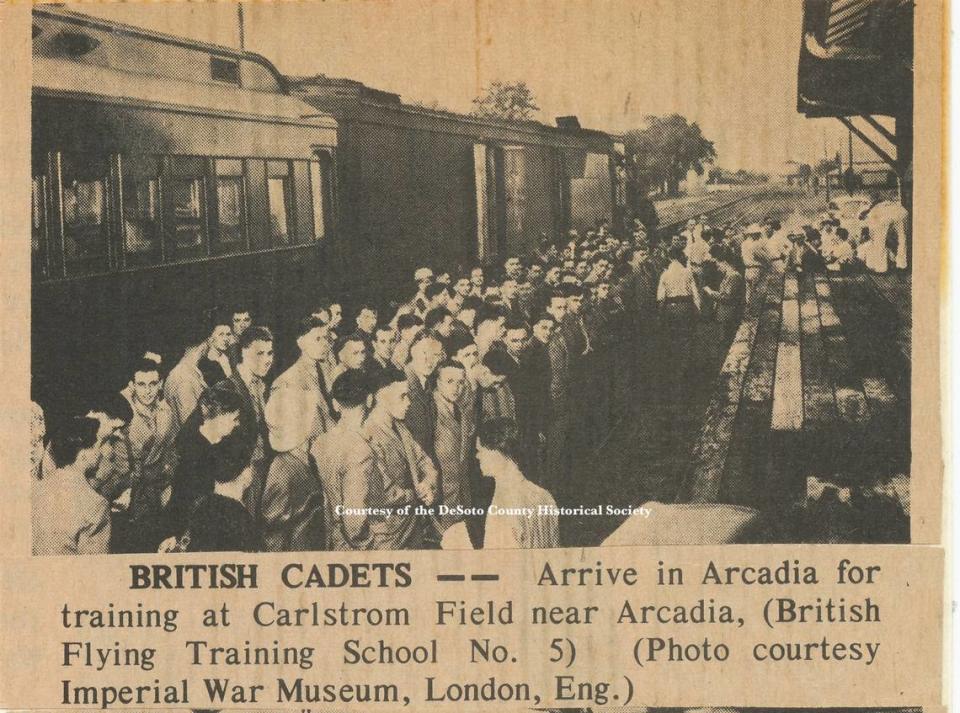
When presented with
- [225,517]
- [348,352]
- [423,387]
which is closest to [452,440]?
[423,387]

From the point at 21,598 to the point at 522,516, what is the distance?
29.7 inches

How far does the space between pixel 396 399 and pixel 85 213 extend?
536 mm

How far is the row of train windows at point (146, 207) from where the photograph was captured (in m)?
1.56

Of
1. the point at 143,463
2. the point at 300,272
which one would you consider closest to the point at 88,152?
the point at 300,272

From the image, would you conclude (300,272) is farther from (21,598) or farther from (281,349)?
(21,598)

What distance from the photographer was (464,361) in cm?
160

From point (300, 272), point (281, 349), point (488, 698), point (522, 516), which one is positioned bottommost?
point (488, 698)

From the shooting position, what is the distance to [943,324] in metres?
1.57

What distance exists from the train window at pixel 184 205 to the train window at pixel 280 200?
0.10 metres

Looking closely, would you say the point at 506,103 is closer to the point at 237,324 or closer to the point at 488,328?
the point at 488,328

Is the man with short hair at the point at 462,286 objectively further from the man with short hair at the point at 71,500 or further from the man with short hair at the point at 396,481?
the man with short hair at the point at 71,500

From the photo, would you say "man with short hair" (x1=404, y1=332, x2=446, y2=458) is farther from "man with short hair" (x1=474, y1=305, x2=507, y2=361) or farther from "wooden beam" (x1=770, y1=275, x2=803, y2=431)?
"wooden beam" (x1=770, y1=275, x2=803, y2=431)

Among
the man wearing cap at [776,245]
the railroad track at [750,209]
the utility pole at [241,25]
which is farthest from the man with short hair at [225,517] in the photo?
the man wearing cap at [776,245]

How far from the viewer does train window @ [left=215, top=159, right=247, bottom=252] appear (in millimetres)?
1566
